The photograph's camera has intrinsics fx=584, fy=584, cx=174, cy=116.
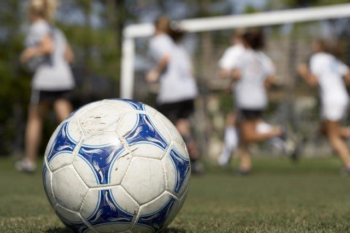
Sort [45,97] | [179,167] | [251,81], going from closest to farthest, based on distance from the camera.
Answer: [179,167], [45,97], [251,81]

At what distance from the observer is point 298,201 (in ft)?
15.2

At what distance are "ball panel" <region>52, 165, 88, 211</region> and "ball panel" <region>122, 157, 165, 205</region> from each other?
0.20 metres

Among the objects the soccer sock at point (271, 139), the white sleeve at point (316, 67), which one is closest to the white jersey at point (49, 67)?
the soccer sock at point (271, 139)

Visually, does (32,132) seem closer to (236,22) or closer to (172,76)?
(172,76)

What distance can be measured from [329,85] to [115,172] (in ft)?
21.3

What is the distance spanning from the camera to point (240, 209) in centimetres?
410

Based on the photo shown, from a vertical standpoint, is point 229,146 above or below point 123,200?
below

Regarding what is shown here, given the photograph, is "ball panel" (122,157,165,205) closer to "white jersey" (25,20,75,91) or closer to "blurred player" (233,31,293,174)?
"white jersey" (25,20,75,91)

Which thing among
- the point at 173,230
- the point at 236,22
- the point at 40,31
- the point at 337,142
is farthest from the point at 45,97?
the point at 173,230

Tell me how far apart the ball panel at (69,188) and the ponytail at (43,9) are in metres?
5.40

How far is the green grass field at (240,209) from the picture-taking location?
3.14 metres

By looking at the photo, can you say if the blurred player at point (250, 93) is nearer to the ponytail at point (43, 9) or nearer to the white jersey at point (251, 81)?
the white jersey at point (251, 81)

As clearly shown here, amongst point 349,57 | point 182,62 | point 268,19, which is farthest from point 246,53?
point 349,57

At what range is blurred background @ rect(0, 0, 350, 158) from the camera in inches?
455
